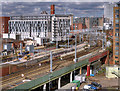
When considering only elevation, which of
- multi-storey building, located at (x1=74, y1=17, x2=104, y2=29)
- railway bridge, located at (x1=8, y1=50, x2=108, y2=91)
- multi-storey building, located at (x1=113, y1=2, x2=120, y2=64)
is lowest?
railway bridge, located at (x1=8, y1=50, x2=108, y2=91)

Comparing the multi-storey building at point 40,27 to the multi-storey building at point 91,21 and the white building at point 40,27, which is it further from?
the multi-storey building at point 91,21

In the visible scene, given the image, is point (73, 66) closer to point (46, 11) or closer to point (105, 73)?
point (105, 73)

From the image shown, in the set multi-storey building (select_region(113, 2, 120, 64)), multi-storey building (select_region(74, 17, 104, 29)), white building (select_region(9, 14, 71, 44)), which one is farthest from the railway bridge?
multi-storey building (select_region(74, 17, 104, 29))

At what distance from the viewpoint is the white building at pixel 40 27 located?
12359mm

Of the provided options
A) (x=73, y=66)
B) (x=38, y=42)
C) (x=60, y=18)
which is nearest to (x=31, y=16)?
(x=60, y=18)

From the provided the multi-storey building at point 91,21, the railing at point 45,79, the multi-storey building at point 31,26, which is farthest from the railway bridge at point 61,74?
the multi-storey building at point 91,21

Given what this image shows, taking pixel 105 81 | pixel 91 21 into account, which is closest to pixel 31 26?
pixel 91 21

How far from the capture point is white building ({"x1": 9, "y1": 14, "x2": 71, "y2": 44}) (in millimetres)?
12359

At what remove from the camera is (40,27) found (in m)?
12.5

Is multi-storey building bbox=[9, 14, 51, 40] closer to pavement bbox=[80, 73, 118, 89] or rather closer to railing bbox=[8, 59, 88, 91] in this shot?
railing bbox=[8, 59, 88, 91]

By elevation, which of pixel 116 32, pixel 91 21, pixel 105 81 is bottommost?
pixel 105 81

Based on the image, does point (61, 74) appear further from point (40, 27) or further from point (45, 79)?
point (40, 27)

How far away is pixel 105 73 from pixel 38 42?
5.27 m

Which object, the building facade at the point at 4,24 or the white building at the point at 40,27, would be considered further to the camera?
the white building at the point at 40,27
